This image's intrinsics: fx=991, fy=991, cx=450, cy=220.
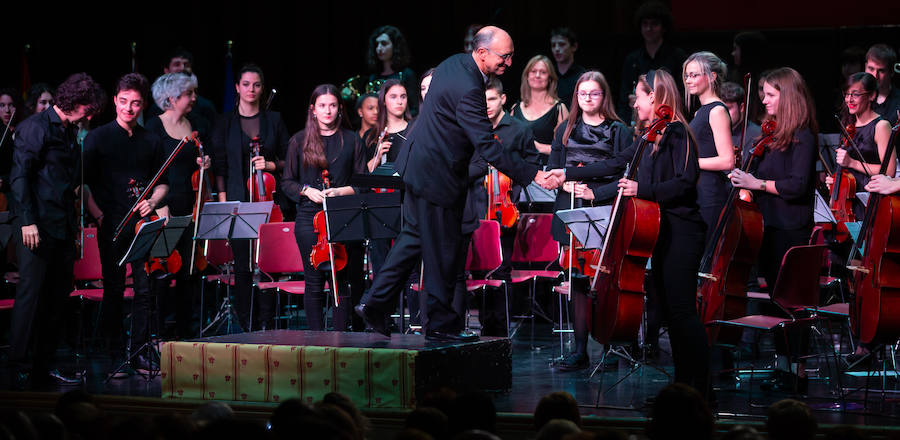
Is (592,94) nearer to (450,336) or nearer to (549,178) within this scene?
(549,178)

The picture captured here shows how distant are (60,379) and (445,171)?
7.90ft

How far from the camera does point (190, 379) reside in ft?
15.1

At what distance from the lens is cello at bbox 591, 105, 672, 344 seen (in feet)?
13.5

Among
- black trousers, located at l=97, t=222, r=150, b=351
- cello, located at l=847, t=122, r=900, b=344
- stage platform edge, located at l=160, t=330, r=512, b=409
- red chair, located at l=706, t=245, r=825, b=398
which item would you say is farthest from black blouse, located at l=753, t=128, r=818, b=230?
black trousers, located at l=97, t=222, r=150, b=351

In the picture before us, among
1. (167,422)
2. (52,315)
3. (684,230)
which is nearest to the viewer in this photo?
(167,422)

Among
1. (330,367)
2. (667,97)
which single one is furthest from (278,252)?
(667,97)

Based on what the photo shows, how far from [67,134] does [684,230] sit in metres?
3.23

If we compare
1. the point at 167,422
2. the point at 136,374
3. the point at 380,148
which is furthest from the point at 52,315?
the point at 167,422

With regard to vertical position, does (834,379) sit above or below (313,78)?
below

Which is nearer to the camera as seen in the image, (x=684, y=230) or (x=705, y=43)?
(x=684, y=230)

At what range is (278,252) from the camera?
6.43m

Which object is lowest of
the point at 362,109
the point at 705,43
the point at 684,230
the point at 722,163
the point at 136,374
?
the point at 136,374

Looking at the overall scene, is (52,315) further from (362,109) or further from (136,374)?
(362,109)

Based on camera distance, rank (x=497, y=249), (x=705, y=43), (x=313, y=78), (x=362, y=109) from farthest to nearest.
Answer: (x=313, y=78), (x=705, y=43), (x=362, y=109), (x=497, y=249)
